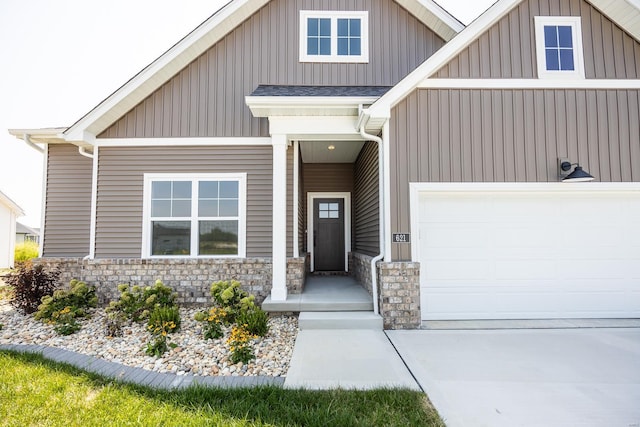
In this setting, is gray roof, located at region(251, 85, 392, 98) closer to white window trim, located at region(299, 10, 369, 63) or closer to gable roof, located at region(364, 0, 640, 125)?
gable roof, located at region(364, 0, 640, 125)

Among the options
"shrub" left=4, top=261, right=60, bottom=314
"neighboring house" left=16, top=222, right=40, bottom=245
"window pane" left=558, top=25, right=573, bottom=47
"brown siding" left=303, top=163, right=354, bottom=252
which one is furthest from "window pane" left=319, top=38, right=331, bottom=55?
"neighboring house" left=16, top=222, right=40, bottom=245

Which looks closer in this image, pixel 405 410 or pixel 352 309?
pixel 405 410

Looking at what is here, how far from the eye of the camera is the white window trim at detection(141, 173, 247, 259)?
6.32m

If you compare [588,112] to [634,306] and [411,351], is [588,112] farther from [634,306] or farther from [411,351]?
[411,351]

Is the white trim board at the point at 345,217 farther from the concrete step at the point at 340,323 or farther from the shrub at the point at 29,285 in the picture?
the shrub at the point at 29,285

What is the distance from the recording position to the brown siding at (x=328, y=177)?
9.10 m

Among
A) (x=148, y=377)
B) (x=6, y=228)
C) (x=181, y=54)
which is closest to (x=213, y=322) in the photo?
(x=148, y=377)

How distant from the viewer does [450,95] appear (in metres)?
5.31

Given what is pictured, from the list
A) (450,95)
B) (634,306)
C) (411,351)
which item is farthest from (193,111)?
(634,306)

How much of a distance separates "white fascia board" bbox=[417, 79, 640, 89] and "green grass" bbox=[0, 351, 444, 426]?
14.7 ft

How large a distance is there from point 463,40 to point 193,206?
542 centimetres

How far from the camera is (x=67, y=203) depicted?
6.90 meters

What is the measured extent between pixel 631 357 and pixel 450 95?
13.5 feet

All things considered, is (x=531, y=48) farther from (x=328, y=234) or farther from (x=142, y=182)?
(x=142, y=182)
